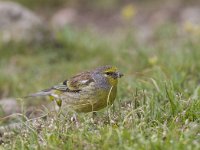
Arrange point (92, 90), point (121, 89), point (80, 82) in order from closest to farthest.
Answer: point (92, 90)
point (80, 82)
point (121, 89)

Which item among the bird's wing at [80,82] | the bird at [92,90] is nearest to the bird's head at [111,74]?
the bird at [92,90]

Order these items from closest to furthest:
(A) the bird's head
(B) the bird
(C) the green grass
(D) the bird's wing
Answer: (C) the green grass → (B) the bird → (A) the bird's head → (D) the bird's wing

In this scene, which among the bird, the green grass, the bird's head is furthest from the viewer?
the bird's head

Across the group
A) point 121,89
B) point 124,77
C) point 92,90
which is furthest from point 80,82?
point 124,77

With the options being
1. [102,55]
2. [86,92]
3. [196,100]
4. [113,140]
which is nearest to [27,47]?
[102,55]

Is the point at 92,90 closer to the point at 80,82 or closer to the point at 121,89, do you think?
the point at 80,82

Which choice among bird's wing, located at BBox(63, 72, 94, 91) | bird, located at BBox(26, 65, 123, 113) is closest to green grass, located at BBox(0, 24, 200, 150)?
bird, located at BBox(26, 65, 123, 113)

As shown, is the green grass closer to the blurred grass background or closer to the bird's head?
the blurred grass background

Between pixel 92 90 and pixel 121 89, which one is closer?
pixel 92 90
